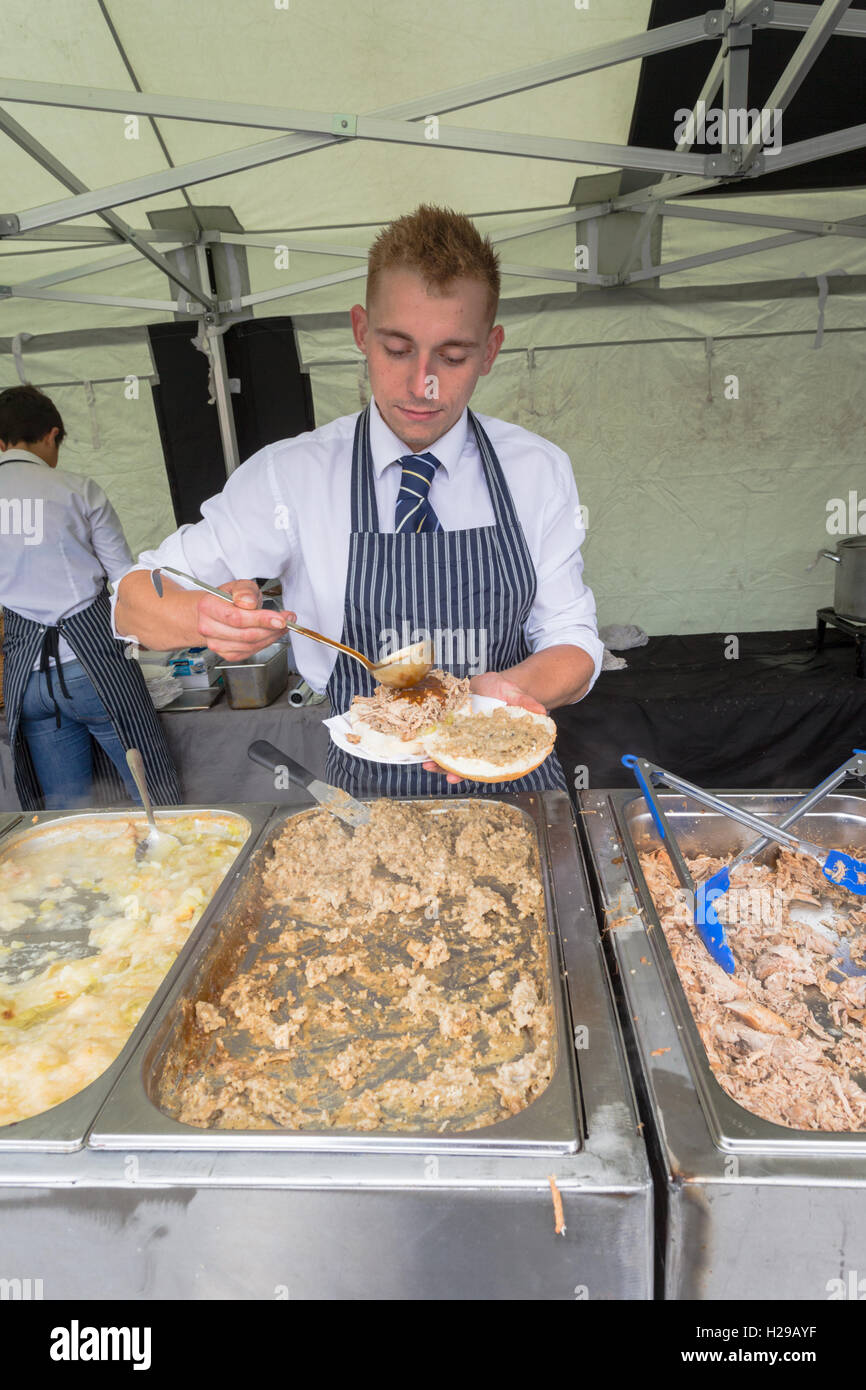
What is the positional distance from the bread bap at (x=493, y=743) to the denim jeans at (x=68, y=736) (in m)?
2.34

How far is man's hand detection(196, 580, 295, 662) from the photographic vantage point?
170 cm

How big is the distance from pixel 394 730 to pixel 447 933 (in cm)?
47

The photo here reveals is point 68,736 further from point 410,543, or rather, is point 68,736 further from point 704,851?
point 704,851

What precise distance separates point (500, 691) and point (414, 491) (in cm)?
58

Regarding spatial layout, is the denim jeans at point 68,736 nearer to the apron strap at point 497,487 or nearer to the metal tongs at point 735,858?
the apron strap at point 497,487

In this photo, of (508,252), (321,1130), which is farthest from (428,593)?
(508,252)

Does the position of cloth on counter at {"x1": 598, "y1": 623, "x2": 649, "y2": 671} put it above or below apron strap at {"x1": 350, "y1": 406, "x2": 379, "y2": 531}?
below

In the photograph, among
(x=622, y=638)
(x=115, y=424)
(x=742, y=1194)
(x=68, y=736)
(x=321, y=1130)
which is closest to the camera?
(x=742, y=1194)

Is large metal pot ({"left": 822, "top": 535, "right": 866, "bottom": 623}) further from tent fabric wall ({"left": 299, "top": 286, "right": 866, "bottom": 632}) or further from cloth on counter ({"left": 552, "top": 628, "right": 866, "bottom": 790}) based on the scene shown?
tent fabric wall ({"left": 299, "top": 286, "right": 866, "bottom": 632})

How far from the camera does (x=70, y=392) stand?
188 inches

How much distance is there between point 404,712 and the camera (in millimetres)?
1842

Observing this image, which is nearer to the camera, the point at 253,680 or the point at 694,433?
the point at 253,680

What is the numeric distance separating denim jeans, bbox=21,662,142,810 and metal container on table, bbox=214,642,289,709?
1.85 ft

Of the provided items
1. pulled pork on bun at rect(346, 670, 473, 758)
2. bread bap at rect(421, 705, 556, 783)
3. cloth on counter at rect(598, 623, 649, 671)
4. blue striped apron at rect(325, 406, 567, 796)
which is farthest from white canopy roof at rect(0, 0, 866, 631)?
bread bap at rect(421, 705, 556, 783)
